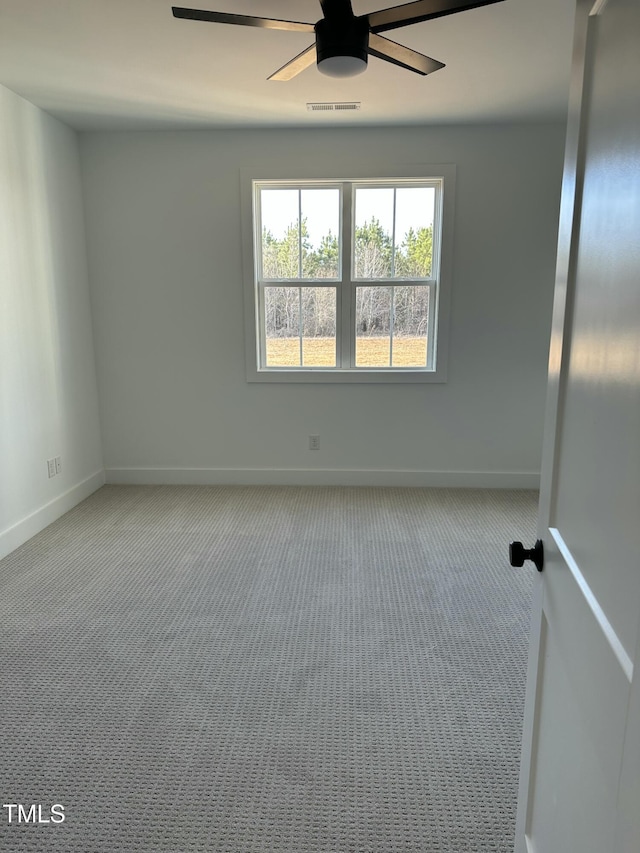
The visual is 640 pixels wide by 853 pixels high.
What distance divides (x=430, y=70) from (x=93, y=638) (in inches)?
112

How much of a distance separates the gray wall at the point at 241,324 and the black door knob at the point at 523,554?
3.11 meters

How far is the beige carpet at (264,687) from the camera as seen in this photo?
5.05 feet

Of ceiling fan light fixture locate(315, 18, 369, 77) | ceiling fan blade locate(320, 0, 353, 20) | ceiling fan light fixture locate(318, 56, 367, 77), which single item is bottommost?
ceiling fan light fixture locate(318, 56, 367, 77)

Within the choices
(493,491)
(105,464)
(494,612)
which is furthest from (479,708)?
(105,464)

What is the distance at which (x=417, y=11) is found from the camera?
1.85 m

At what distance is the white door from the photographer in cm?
74

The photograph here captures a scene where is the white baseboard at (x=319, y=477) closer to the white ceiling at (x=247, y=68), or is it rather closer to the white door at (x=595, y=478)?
the white ceiling at (x=247, y=68)

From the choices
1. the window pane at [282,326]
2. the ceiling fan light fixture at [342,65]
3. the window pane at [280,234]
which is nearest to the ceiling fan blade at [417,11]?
the ceiling fan light fixture at [342,65]

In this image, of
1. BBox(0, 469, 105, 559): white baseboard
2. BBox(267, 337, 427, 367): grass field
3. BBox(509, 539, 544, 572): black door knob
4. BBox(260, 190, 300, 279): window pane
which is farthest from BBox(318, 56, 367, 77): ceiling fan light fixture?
BBox(0, 469, 105, 559): white baseboard

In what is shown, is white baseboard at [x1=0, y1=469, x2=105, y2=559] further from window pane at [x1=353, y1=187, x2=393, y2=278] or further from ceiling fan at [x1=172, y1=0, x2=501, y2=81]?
ceiling fan at [x1=172, y1=0, x2=501, y2=81]

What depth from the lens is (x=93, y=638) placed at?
2371mm

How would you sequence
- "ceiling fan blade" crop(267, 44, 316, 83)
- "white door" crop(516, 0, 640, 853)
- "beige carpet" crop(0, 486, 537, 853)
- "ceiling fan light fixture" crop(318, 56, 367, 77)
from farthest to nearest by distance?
"ceiling fan blade" crop(267, 44, 316, 83)
"ceiling fan light fixture" crop(318, 56, 367, 77)
"beige carpet" crop(0, 486, 537, 853)
"white door" crop(516, 0, 640, 853)

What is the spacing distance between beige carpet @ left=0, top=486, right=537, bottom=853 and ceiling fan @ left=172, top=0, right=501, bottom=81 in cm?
232

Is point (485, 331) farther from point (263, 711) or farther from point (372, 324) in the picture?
point (263, 711)
